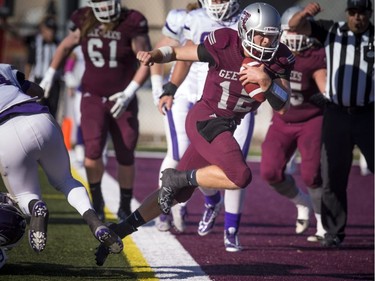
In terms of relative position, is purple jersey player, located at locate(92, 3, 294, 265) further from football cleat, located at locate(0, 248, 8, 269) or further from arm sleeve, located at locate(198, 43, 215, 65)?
football cleat, located at locate(0, 248, 8, 269)

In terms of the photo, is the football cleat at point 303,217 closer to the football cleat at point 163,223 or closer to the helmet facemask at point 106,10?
the football cleat at point 163,223

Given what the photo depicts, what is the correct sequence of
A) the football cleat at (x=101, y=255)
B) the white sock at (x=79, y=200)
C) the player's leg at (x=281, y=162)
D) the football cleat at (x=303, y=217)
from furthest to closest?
the football cleat at (x=303, y=217) → the player's leg at (x=281, y=162) → the football cleat at (x=101, y=255) → the white sock at (x=79, y=200)

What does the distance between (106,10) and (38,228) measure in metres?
2.70

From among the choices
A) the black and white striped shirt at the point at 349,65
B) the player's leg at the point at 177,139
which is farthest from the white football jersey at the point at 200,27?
the black and white striped shirt at the point at 349,65

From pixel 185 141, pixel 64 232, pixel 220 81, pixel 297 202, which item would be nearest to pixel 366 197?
pixel 297 202

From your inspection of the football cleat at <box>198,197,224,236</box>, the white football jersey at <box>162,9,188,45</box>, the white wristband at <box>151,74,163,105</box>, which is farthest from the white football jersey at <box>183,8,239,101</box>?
the football cleat at <box>198,197,224,236</box>

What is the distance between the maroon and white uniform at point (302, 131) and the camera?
23.3ft

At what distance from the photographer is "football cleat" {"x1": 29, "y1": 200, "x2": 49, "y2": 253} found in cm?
475

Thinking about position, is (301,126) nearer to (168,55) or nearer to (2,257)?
(168,55)

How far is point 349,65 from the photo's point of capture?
6.83m

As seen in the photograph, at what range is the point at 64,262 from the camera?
562 centimetres

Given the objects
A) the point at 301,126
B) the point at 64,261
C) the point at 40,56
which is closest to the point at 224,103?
the point at 64,261

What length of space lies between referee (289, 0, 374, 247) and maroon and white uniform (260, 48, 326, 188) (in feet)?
0.70

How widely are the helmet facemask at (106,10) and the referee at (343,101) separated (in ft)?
4.33
